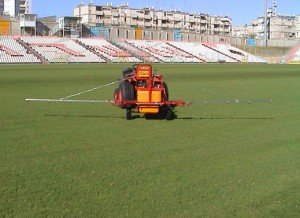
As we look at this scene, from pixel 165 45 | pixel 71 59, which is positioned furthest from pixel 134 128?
pixel 165 45

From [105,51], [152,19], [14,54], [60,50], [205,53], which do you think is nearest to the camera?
[14,54]

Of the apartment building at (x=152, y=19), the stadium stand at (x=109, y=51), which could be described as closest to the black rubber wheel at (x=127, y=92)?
the stadium stand at (x=109, y=51)

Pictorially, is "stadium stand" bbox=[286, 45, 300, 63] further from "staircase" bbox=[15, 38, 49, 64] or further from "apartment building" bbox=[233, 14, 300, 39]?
"apartment building" bbox=[233, 14, 300, 39]

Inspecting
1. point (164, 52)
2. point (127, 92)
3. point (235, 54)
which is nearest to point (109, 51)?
point (164, 52)

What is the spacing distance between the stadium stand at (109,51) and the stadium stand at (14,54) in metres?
10.3

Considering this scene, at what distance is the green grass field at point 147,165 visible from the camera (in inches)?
202

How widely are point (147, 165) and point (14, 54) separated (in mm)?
50944

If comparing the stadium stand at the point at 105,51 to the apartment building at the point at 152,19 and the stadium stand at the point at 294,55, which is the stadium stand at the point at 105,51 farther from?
the apartment building at the point at 152,19

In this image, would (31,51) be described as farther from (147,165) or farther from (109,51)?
(147,165)

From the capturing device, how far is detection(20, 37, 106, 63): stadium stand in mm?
56781

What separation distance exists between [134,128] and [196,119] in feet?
6.93

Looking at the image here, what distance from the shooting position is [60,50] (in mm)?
59812

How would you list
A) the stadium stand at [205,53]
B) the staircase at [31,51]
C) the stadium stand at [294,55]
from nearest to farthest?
1. the staircase at [31,51]
2. the stadium stand at [205,53]
3. the stadium stand at [294,55]

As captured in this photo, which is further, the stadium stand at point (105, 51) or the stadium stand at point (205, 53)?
the stadium stand at point (205, 53)
